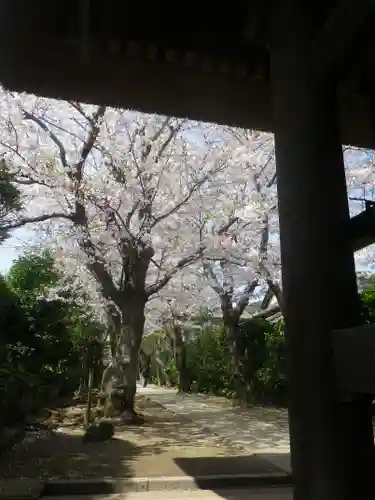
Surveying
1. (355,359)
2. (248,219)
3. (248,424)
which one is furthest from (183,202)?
(355,359)

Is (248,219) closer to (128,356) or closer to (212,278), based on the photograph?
(212,278)

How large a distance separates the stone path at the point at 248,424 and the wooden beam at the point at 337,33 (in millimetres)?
5857

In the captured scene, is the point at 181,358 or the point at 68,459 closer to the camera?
the point at 68,459

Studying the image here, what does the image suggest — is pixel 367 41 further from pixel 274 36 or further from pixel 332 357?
pixel 332 357

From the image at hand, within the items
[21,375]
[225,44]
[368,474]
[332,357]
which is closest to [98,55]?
[225,44]

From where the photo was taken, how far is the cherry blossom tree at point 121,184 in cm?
1088

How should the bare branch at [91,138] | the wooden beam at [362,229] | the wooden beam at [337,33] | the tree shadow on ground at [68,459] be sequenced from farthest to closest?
the bare branch at [91,138], the tree shadow on ground at [68,459], the wooden beam at [337,33], the wooden beam at [362,229]

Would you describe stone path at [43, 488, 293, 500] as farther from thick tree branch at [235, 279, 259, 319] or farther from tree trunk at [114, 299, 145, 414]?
thick tree branch at [235, 279, 259, 319]

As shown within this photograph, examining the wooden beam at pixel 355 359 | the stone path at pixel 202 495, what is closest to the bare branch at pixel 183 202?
the stone path at pixel 202 495

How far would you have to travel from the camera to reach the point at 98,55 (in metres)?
2.61

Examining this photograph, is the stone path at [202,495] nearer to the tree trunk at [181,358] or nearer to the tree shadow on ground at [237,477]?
the tree shadow on ground at [237,477]

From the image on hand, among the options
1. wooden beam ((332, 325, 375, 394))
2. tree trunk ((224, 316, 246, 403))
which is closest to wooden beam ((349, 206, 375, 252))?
wooden beam ((332, 325, 375, 394))

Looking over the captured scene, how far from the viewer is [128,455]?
7.25 meters

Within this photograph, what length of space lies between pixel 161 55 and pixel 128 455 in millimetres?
6438
